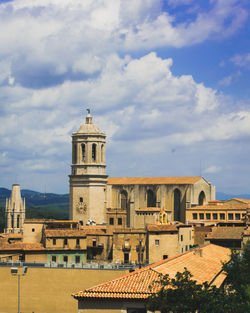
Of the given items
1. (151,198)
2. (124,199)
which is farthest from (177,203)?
(124,199)

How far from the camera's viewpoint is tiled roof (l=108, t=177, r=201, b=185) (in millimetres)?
113125

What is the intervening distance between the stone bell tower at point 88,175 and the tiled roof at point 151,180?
13.5 feet

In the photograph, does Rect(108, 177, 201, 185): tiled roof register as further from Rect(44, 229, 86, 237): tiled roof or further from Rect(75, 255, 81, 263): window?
Rect(75, 255, 81, 263): window

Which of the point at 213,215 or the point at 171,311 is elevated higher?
the point at 213,215

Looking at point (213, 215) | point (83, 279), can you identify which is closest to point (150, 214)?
point (213, 215)

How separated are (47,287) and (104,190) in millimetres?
60159

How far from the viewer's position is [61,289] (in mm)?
53531

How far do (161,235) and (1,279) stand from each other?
941 inches

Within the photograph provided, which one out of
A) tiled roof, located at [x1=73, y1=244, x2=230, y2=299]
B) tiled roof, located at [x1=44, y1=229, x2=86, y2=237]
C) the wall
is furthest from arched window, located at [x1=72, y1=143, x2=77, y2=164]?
tiled roof, located at [x1=73, y1=244, x2=230, y2=299]

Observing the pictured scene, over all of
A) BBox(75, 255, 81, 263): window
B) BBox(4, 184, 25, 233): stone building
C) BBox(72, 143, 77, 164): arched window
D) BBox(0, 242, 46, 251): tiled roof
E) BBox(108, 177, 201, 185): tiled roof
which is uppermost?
BBox(72, 143, 77, 164): arched window

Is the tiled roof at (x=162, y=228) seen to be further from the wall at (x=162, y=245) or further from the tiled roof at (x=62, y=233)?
the tiled roof at (x=62, y=233)

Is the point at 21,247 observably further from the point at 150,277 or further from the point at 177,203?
the point at 177,203

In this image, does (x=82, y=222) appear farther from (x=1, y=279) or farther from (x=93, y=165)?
(x=1, y=279)

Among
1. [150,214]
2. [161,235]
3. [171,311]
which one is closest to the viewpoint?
[171,311]
